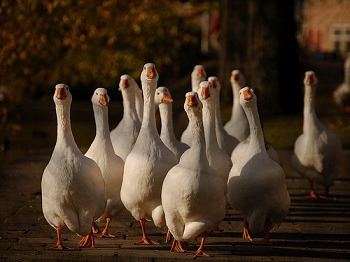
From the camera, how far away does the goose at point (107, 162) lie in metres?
10.2

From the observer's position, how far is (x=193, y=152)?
9.17 metres

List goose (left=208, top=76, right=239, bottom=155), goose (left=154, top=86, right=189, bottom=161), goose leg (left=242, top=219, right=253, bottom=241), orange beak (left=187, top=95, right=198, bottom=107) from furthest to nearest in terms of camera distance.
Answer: goose (left=208, top=76, right=239, bottom=155) < goose (left=154, top=86, right=189, bottom=161) < goose leg (left=242, top=219, right=253, bottom=241) < orange beak (left=187, top=95, right=198, bottom=107)

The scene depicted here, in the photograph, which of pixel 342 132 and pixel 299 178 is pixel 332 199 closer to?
pixel 299 178

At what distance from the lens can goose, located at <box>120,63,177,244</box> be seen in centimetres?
972

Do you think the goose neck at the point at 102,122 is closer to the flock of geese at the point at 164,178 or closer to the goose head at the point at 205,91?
the flock of geese at the point at 164,178

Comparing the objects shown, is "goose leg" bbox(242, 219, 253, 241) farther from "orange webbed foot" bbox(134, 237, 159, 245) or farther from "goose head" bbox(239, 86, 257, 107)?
"goose head" bbox(239, 86, 257, 107)

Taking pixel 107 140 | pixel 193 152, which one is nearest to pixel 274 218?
pixel 193 152

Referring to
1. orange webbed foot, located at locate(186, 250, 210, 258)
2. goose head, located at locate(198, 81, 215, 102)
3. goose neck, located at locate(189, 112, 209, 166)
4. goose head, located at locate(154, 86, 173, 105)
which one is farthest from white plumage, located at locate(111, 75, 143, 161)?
orange webbed foot, located at locate(186, 250, 210, 258)

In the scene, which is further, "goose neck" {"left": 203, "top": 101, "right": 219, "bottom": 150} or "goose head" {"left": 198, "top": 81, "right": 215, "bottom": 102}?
"goose neck" {"left": 203, "top": 101, "right": 219, "bottom": 150}

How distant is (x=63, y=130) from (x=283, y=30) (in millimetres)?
11260

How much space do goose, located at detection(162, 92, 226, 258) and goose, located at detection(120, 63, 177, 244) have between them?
1.83 feet

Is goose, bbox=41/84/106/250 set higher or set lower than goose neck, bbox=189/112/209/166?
lower

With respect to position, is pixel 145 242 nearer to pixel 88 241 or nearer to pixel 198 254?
pixel 88 241

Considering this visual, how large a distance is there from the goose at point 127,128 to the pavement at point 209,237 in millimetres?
908
